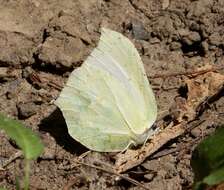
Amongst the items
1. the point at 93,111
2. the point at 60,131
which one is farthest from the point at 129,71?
the point at 60,131

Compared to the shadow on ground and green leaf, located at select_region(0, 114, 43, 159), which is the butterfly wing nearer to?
the shadow on ground

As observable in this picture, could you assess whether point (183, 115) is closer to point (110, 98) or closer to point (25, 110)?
point (110, 98)

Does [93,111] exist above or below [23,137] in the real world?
below

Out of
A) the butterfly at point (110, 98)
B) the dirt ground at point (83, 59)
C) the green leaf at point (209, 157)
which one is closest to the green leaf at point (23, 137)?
the dirt ground at point (83, 59)

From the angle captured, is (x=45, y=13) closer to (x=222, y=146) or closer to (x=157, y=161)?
(x=157, y=161)

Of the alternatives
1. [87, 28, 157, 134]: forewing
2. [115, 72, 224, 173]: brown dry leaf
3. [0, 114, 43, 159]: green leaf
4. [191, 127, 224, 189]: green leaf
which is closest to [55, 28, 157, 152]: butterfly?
[87, 28, 157, 134]: forewing
